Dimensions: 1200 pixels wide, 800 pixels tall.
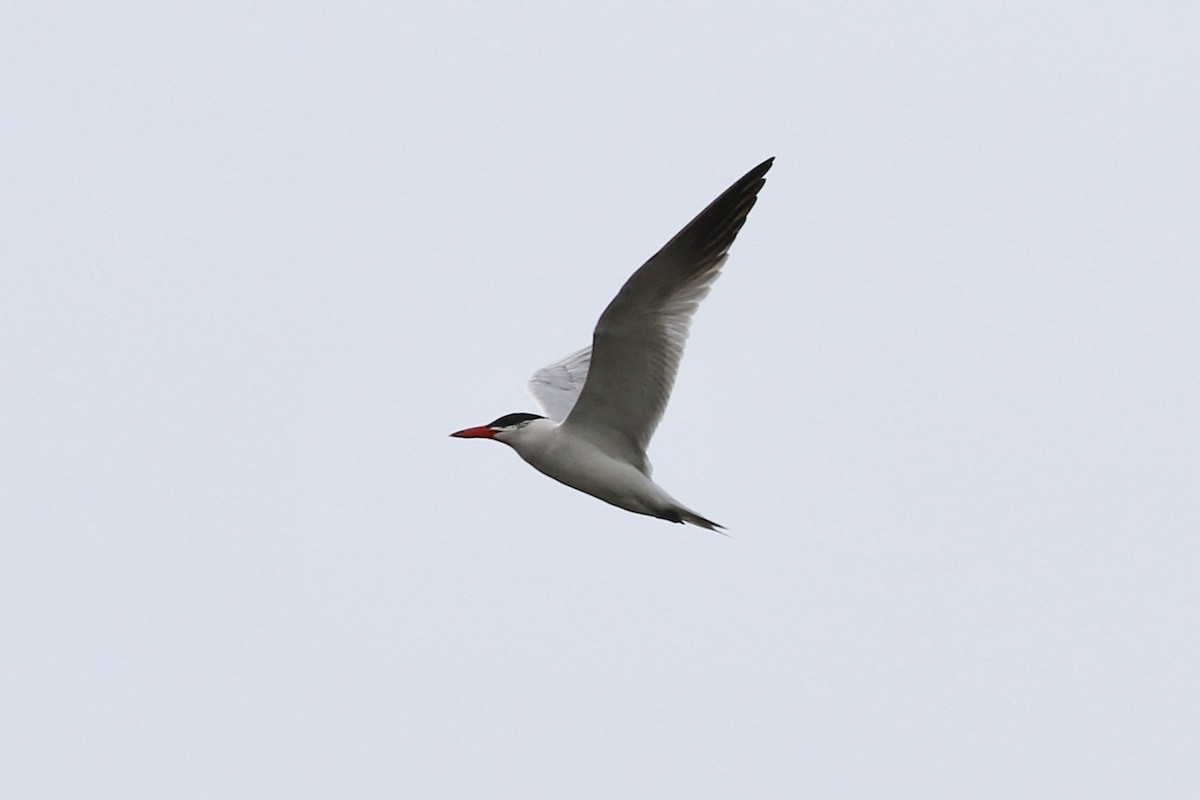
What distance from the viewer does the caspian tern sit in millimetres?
10734

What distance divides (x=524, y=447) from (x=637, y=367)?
925 millimetres

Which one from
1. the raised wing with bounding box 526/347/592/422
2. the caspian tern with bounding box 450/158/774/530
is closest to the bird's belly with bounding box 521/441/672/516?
the caspian tern with bounding box 450/158/774/530

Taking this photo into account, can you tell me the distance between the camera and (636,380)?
1105cm

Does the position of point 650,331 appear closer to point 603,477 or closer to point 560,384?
point 603,477

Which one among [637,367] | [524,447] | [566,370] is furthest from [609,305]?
[566,370]

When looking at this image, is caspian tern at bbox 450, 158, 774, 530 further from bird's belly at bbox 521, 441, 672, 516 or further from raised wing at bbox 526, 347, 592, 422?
raised wing at bbox 526, 347, 592, 422

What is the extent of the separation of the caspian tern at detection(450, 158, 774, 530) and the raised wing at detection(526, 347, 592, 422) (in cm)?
129

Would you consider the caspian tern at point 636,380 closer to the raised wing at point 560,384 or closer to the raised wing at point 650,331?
the raised wing at point 650,331

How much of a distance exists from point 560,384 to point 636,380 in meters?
2.39

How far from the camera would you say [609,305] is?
1062cm

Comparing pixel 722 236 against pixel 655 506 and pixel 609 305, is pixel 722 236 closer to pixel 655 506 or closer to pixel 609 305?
pixel 609 305

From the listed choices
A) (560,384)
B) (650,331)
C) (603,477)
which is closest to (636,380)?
(650,331)

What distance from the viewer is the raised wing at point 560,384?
1280cm

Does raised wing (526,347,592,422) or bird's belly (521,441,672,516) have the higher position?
raised wing (526,347,592,422)
